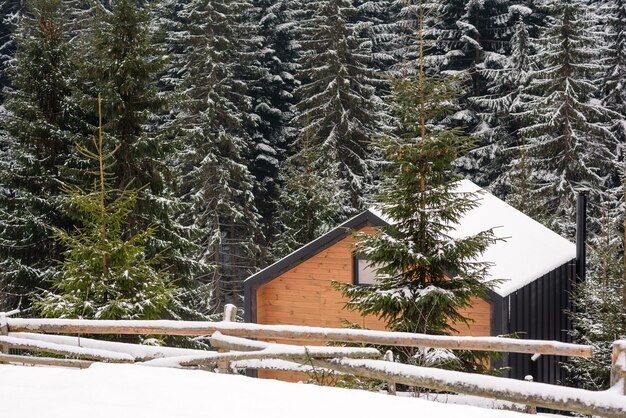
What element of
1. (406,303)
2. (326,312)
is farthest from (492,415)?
(326,312)

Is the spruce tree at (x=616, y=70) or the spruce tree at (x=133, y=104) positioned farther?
the spruce tree at (x=616, y=70)

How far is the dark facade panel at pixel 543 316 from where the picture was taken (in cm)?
1557

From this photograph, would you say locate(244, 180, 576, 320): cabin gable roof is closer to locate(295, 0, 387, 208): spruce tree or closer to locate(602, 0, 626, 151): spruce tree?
locate(295, 0, 387, 208): spruce tree

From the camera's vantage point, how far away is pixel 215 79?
118 ft

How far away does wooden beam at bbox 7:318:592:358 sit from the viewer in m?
7.55

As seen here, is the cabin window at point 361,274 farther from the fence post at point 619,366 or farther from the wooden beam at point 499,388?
the fence post at point 619,366

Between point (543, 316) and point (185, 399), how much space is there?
39.7ft

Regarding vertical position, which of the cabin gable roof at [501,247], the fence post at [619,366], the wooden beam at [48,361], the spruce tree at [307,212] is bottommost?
the wooden beam at [48,361]

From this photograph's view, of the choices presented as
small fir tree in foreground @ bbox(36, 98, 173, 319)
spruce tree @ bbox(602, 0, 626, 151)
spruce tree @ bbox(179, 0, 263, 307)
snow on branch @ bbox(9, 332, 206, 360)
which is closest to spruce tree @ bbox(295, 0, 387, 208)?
spruce tree @ bbox(179, 0, 263, 307)

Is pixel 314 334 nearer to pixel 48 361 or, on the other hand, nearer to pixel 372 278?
pixel 48 361

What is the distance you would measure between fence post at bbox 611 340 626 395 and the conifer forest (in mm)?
4409

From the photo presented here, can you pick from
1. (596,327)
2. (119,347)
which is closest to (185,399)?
(119,347)

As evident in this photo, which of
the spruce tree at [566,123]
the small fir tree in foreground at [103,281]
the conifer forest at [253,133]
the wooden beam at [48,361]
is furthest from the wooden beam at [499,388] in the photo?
the spruce tree at [566,123]

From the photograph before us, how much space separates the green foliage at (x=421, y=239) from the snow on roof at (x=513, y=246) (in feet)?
10.8
